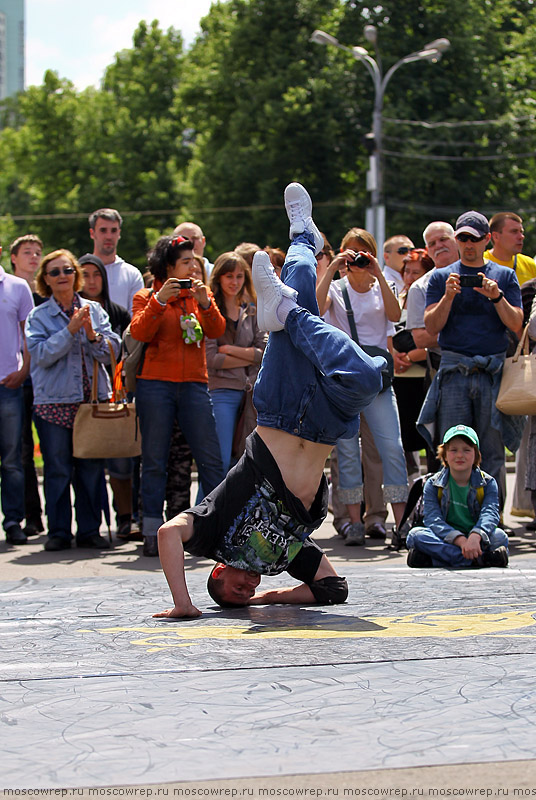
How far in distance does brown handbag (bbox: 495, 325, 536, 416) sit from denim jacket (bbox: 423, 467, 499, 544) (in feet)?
2.15

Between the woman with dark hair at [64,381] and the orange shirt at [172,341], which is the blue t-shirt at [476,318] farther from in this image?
the woman with dark hair at [64,381]

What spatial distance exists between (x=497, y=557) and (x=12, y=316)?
13.3ft

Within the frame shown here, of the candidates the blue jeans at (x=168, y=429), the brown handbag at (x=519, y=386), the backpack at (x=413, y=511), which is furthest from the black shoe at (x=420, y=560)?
the blue jeans at (x=168, y=429)

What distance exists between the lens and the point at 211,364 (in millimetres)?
8305

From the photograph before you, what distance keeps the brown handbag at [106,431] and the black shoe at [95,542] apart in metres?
0.66

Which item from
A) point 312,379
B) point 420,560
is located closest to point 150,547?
point 420,560

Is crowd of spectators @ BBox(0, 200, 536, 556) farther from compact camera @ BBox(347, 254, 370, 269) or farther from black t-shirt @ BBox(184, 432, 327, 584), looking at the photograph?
black t-shirt @ BBox(184, 432, 327, 584)

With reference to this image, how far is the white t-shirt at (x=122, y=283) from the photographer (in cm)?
923

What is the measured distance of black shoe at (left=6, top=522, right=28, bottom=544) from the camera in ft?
27.7

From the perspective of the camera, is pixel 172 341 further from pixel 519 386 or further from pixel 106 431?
pixel 519 386

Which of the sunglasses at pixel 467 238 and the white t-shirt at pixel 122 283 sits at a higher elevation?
the sunglasses at pixel 467 238

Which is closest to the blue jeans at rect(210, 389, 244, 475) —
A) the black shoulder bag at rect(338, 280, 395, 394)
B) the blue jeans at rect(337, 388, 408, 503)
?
the blue jeans at rect(337, 388, 408, 503)

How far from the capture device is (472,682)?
142 inches

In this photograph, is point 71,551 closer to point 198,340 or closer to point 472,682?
point 198,340
